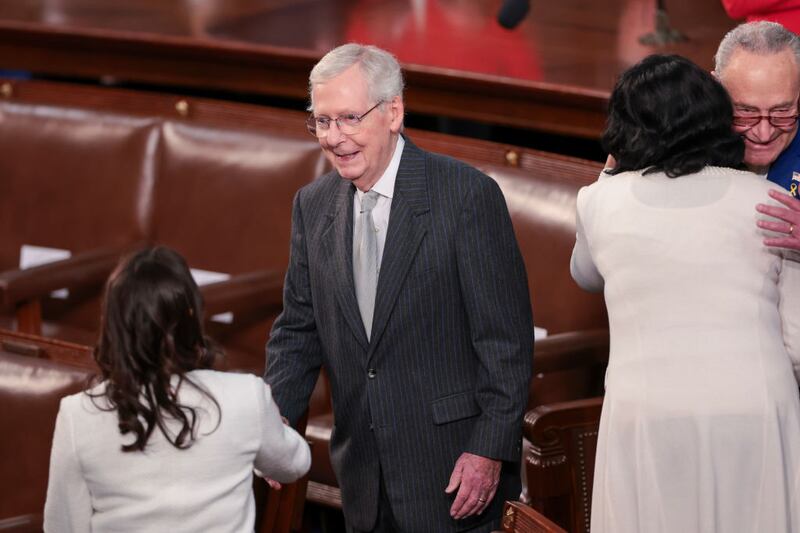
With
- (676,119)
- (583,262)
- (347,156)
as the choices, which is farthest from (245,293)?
(676,119)

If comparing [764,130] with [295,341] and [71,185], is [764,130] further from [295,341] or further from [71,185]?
[71,185]

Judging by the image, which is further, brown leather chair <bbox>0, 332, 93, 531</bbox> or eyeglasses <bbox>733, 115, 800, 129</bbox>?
brown leather chair <bbox>0, 332, 93, 531</bbox>

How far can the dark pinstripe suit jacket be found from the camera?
2.15 meters

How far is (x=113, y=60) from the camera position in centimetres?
418

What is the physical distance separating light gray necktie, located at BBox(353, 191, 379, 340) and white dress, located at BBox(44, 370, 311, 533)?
424mm

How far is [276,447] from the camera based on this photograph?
185 cm

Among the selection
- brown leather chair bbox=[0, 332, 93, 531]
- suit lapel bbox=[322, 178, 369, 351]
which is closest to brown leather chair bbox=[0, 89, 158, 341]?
brown leather chair bbox=[0, 332, 93, 531]

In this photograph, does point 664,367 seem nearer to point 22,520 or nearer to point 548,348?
point 548,348

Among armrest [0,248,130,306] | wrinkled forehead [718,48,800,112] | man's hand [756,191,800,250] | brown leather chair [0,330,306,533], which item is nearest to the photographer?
man's hand [756,191,800,250]

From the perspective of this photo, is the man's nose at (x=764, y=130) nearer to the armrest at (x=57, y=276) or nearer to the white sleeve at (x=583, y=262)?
the white sleeve at (x=583, y=262)

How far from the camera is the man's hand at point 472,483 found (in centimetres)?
216

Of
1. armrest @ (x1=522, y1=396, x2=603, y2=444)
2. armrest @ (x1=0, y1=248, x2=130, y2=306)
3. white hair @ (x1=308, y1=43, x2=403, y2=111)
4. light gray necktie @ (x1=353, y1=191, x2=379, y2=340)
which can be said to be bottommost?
armrest @ (x1=0, y1=248, x2=130, y2=306)

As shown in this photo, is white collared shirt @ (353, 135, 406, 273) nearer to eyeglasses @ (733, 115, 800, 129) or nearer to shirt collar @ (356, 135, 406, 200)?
shirt collar @ (356, 135, 406, 200)

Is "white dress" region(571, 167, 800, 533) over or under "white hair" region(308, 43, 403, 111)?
under
